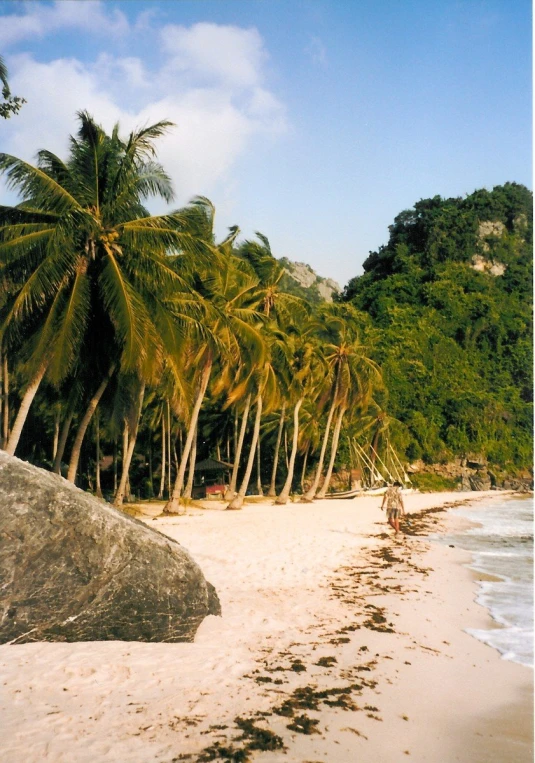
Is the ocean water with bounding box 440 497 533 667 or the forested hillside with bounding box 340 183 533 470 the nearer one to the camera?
the ocean water with bounding box 440 497 533 667

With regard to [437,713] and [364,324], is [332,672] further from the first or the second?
[364,324]

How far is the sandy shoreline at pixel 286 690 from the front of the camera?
11.4 feet

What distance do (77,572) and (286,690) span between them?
6.11 ft

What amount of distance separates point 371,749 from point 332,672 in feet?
4.15

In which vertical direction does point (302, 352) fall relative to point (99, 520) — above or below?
above

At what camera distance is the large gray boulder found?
468 cm

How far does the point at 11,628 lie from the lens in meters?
4.62

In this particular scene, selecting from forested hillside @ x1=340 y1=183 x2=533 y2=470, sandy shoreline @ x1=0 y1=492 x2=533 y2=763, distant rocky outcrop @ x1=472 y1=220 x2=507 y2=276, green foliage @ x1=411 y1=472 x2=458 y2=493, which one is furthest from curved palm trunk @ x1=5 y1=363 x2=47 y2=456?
distant rocky outcrop @ x1=472 y1=220 x2=507 y2=276

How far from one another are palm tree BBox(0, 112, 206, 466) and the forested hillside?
39468 mm

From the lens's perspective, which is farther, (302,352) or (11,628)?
(302,352)

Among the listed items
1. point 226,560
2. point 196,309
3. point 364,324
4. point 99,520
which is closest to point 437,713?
point 99,520

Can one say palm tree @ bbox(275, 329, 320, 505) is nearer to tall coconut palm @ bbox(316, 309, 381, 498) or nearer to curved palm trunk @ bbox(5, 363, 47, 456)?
tall coconut palm @ bbox(316, 309, 381, 498)

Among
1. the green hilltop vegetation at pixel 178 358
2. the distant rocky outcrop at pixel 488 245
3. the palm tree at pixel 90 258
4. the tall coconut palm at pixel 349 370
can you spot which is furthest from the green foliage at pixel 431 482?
the palm tree at pixel 90 258

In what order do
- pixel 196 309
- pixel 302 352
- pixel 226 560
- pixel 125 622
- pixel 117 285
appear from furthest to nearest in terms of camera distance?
1. pixel 302 352
2. pixel 196 309
3. pixel 117 285
4. pixel 226 560
5. pixel 125 622
